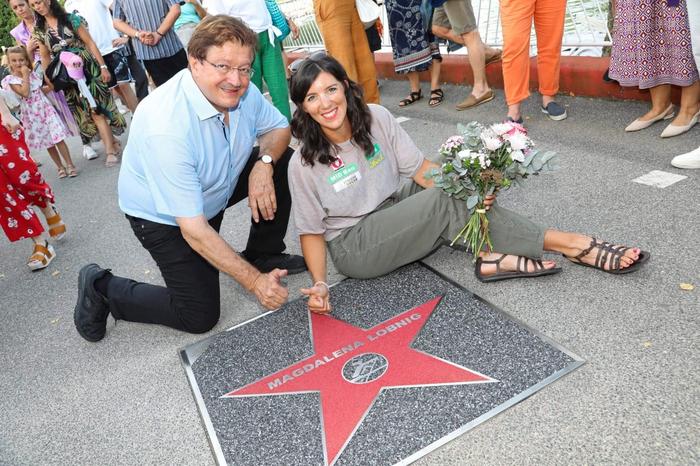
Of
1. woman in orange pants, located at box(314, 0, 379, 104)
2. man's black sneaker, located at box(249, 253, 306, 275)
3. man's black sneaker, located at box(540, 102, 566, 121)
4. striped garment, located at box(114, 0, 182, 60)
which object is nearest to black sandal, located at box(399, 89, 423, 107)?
woman in orange pants, located at box(314, 0, 379, 104)

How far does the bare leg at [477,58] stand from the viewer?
507 centimetres

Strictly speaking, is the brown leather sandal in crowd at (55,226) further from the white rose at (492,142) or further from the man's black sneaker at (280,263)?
the white rose at (492,142)

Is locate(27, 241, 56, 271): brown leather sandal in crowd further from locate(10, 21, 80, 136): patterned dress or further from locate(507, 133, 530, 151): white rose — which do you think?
locate(507, 133, 530, 151): white rose

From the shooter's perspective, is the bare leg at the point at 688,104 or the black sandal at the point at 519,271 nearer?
the black sandal at the point at 519,271

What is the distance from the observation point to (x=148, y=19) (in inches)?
205

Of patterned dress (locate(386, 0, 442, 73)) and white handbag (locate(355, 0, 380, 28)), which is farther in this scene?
patterned dress (locate(386, 0, 442, 73))

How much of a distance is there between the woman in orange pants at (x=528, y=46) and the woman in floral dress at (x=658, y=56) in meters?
0.47

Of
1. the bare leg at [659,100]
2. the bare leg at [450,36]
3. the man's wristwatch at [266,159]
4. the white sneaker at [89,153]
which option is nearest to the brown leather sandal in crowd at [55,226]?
the man's wristwatch at [266,159]

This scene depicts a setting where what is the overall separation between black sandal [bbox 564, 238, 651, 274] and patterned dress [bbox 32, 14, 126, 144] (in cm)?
519

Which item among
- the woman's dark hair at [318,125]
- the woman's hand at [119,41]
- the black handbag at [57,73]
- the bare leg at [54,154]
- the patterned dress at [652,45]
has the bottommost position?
the bare leg at [54,154]

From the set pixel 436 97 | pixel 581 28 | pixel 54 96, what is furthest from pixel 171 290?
pixel 581 28

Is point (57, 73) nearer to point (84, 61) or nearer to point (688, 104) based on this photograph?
point (84, 61)

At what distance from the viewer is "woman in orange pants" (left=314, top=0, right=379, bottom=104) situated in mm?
4848

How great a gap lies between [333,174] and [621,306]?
4.57 ft
